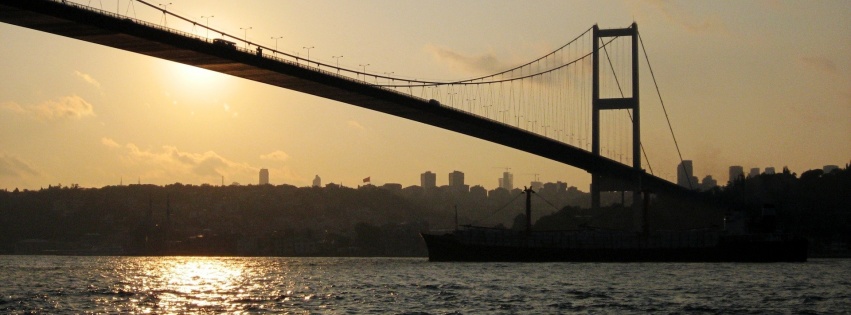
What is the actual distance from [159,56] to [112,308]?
81.9 feet

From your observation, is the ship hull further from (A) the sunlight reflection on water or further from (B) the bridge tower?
(A) the sunlight reflection on water

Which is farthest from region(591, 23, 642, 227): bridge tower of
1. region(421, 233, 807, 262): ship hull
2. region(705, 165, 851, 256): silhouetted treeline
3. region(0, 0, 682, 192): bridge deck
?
region(705, 165, 851, 256): silhouetted treeline

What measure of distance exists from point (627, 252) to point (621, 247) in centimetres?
93

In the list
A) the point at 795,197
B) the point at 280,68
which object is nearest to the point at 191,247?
the point at 795,197

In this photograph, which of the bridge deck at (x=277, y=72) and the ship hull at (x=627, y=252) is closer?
the bridge deck at (x=277, y=72)

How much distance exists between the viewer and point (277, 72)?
7262cm

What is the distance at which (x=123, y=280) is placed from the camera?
67.1m

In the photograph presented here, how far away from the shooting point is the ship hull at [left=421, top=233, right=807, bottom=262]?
310ft

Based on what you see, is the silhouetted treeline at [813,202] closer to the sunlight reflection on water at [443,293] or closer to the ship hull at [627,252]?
the ship hull at [627,252]

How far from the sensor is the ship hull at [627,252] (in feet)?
310

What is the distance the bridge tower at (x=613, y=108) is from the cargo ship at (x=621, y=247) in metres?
3.38

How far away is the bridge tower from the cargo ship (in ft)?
11.1

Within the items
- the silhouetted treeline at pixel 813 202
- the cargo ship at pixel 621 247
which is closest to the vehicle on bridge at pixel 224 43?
the cargo ship at pixel 621 247

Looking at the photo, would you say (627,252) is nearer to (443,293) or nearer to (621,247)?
(621,247)
